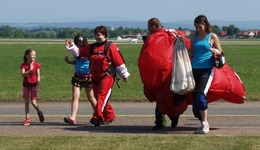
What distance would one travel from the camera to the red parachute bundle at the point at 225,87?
1082 centimetres

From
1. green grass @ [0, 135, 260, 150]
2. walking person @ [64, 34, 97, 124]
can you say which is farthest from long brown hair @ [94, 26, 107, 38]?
green grass @ [0, 135, 260, 150]

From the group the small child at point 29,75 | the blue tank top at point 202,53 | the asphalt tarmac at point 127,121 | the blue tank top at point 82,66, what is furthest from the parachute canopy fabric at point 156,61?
the small child at point 29,75

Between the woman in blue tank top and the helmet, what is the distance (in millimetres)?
67

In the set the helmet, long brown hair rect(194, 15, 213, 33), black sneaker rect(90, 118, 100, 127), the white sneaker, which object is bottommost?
black sneaker rect(90, 118, 100, 127)

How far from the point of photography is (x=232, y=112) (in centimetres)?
1405

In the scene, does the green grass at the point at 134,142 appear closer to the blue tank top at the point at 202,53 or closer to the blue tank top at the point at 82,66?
the blue tank top at the point at 202,53

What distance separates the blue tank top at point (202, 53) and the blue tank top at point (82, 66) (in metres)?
2.17

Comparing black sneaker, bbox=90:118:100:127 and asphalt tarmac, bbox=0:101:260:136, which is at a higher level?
black sneaker, bbox=90:118:100:127

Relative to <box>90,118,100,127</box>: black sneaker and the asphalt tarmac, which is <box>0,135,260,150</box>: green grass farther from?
<box>90,118,100,127</box>: black sneaker

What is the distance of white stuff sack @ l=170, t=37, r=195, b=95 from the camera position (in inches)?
414

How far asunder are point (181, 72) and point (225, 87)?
2.60ft

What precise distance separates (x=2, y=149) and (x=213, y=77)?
136 inches

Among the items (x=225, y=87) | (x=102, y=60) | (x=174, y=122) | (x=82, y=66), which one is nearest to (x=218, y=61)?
(x=225, y=87)

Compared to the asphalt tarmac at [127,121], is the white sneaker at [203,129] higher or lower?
higher
